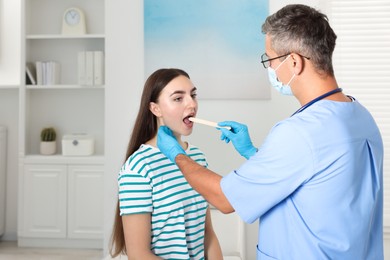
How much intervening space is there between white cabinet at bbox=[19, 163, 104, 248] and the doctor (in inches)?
102

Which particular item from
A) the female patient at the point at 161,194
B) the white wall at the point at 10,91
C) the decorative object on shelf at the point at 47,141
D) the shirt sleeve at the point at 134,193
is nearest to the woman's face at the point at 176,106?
the female patient at the point at 161,194

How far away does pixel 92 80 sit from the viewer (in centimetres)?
367

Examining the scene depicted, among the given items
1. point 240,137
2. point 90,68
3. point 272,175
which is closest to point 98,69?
point 90,68

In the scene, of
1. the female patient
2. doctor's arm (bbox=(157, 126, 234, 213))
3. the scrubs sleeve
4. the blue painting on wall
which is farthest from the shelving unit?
the scrubs sleeve

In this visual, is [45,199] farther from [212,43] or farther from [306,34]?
[306,34]

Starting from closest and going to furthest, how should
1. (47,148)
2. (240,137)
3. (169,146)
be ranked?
(169,146) → (240,137) → (47,148)

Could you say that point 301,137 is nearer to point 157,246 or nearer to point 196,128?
point 157,246

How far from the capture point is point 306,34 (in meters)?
1.14

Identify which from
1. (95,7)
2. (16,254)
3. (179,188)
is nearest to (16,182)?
(16,254)

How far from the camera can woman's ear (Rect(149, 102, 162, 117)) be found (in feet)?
5.11

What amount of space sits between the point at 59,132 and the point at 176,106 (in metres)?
2.64

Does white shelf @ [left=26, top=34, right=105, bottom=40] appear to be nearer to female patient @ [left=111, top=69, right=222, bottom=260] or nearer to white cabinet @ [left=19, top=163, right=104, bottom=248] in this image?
white cabinet @ [left=19, top=163, right=104, bottom=248]

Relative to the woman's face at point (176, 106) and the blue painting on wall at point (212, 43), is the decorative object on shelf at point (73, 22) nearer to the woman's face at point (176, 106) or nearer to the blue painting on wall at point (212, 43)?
the blue painting on wall at point (212, 43)

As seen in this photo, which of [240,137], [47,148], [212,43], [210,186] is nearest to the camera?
[210,186]
